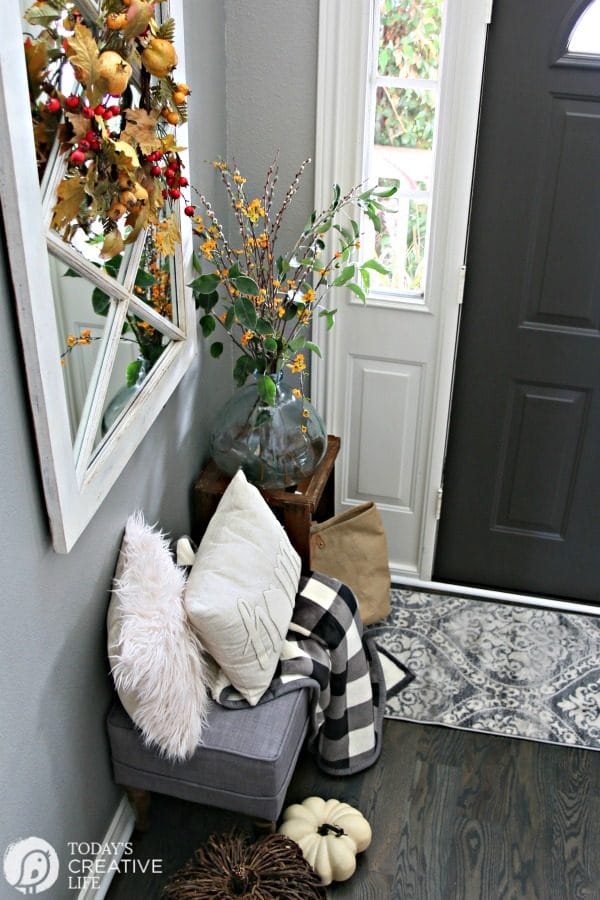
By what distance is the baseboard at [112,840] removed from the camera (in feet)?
6.58

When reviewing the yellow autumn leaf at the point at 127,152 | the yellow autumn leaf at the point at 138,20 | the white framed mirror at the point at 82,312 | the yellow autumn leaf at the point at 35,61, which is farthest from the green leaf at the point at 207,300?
the yellow autumn leaf at the point at 35,61

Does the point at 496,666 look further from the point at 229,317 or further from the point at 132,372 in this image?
the point at 132,372

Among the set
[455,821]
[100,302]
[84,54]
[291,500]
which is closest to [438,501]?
[291,500]

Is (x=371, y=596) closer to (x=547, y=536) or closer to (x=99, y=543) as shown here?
(x=547, y=536)

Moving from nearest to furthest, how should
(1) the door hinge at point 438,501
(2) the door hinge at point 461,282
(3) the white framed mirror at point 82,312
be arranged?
(3) the white framed mirror at point 82,312 < (2) the door hinge at point 461,282 < (1) the door hinge at point 438,501

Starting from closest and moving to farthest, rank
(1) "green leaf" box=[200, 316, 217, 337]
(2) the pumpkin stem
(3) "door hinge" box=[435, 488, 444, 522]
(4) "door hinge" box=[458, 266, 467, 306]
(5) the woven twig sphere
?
(5) the woven twig sphere < (2) the pumpkin stem < (1) "green leaf" box=[200, 316, 217, 337] < (4) "door hinge" box=[458, 266, 467, 306] < (3) "door hinge" box=[435, 488, 444, 522]

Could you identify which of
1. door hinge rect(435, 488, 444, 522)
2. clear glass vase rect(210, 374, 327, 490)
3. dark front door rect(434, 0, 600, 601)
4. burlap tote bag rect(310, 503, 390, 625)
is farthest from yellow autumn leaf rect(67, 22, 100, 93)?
door hinge rect(435, 488, 444, 522)

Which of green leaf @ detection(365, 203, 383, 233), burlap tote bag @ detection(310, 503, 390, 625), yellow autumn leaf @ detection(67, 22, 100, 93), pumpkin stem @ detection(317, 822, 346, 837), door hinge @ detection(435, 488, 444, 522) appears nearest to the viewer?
yellow autumn leaf @ detection(67, 22, 100, 93)

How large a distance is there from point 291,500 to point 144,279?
71 centimetres

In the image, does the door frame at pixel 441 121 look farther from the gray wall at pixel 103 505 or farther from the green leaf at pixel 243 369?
the green leaf at pixel 243 369

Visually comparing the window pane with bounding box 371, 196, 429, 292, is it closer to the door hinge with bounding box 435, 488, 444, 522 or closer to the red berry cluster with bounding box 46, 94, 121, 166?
the door hinge with bounding box 435, 488, 444, 522

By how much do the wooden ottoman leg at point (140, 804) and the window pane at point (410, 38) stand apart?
194cm

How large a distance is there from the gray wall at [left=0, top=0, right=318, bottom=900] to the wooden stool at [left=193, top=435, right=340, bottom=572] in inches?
1.7

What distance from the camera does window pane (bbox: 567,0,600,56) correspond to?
2291 mm
